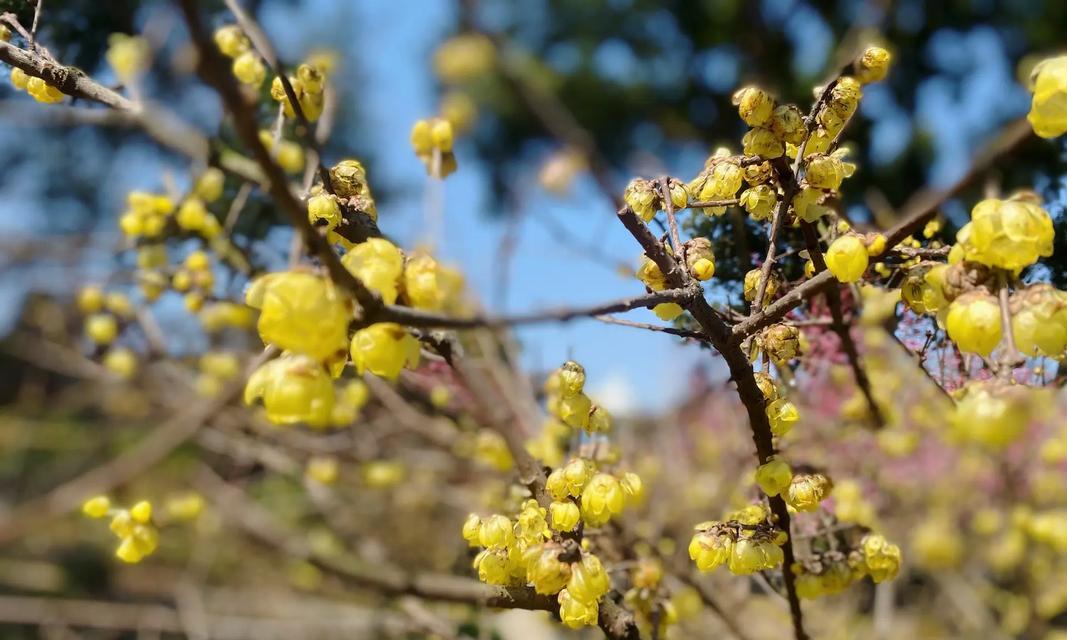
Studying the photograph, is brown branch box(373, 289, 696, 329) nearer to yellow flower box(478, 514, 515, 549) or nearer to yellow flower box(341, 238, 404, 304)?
yellow flower box(341, 238, 404, 304)

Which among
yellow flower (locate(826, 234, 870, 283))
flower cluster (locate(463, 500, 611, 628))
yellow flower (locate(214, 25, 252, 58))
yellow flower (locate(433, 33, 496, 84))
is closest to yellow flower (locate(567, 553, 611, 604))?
flower cluster (locate(463, 500, 611, 628))

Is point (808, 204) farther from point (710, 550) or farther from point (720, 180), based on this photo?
point (710, 550)

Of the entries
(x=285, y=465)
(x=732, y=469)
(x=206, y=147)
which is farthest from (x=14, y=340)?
(x=732, y=469)

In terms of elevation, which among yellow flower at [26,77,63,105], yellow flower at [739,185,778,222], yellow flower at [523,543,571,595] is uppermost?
yellow flower at [26,77,63,105]

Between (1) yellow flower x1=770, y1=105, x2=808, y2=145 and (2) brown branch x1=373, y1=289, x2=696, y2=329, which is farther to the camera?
(1) yellow flower x1=770, y1=105, x2=808, y2=145

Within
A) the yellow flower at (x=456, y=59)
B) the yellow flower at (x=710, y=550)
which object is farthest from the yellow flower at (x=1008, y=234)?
the yellow flower at (x=456, y=59)

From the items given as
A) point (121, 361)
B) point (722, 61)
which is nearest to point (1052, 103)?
point (121, 361)

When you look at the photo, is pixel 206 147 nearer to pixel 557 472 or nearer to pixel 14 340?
pixel 557 472
